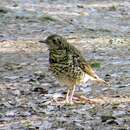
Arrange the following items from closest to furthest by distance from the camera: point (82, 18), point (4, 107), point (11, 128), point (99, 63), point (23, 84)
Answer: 1. point (11, 128)
2. point (4, 107)
3. point (23, 84)
4. point (99, 63)
5. point (82, 18)

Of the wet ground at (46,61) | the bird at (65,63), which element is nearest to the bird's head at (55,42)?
the bird at (65,63)

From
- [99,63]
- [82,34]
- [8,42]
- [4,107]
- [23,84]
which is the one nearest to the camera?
[4,107]

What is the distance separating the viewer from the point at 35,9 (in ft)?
64.2

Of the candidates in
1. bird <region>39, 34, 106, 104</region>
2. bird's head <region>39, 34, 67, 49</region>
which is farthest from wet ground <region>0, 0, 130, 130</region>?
bird's head <region>39, 34, 67, 49</region>

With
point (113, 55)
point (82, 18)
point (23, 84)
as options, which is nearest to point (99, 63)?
point (113, 55)

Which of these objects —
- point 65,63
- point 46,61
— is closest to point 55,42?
point 65,63

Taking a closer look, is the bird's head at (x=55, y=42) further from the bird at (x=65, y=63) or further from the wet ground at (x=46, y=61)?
the wet ground at (x=46, y=61)

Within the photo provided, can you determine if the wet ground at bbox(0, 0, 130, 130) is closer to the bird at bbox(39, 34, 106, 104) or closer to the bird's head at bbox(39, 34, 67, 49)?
the bird at bbox(39, 34, 106, 104)

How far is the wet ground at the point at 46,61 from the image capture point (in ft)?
25.5

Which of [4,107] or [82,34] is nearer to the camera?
[4,107]

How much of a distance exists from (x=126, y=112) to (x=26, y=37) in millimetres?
7113

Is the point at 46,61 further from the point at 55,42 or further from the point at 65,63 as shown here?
the point at 65,63

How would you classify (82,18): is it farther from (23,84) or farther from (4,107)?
(4,107)

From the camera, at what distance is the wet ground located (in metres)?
7.77
